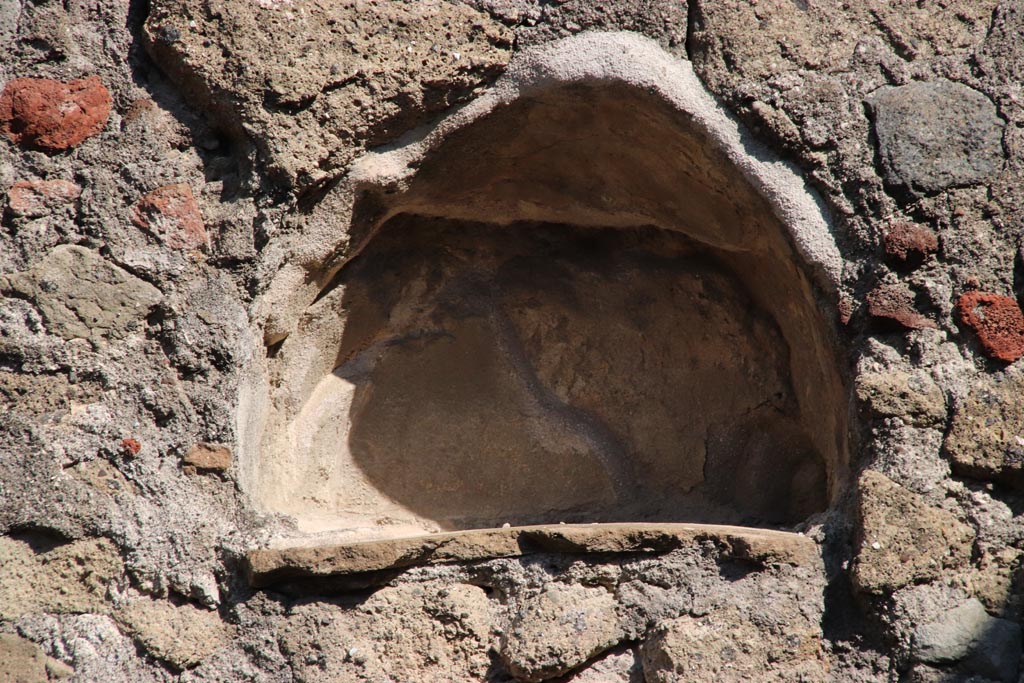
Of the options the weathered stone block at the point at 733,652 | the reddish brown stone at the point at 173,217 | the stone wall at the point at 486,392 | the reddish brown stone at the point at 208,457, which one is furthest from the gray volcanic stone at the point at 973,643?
the reddish brown stone at the point at 173,217

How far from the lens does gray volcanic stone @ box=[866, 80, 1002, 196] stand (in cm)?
176

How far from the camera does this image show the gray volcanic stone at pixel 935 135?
1756 mm

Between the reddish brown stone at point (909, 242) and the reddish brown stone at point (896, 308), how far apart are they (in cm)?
5

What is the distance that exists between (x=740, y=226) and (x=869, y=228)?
0.83ft

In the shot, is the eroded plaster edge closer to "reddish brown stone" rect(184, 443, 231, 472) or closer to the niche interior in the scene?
the niche interior

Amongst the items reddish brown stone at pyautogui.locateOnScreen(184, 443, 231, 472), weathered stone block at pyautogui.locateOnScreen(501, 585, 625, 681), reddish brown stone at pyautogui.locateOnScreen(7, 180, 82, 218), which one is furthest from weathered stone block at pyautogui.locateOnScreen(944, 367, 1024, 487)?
reddish brown stone at pyautogui.locateOnScreen(7, 180, 82, 218)

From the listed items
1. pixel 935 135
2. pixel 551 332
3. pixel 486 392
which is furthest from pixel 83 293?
pixel 935 135

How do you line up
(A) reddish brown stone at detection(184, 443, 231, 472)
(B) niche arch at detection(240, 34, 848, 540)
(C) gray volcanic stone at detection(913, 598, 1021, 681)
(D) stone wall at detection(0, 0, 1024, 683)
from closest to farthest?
(C) gray volcanic stone at detection(913, 598, 1021, 681), (D) stone wall at detection(0, 0, 1024, 683), (A) reddish brown stone at detection(184, 443, 231, 472), (B) niche arch at detection(240, 34, 848, 540)

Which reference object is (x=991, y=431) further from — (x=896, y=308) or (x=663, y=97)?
(x=663, y=97)

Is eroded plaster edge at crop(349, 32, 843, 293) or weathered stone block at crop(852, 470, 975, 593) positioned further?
eroded plaster edge at crop(349, 32, 843, 293)

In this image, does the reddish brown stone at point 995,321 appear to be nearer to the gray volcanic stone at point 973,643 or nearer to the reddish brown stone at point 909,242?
the reddish brown stone at point 909,242

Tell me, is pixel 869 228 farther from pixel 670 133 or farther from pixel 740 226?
pixel 670 133

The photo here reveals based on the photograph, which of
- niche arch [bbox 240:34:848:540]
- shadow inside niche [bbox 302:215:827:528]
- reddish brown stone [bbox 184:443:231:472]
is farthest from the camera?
shadow inside niche [bbox 302:215:827:528]

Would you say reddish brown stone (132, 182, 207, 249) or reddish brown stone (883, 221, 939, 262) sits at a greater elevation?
reddish brown stone (883, 221, 939, 262)
